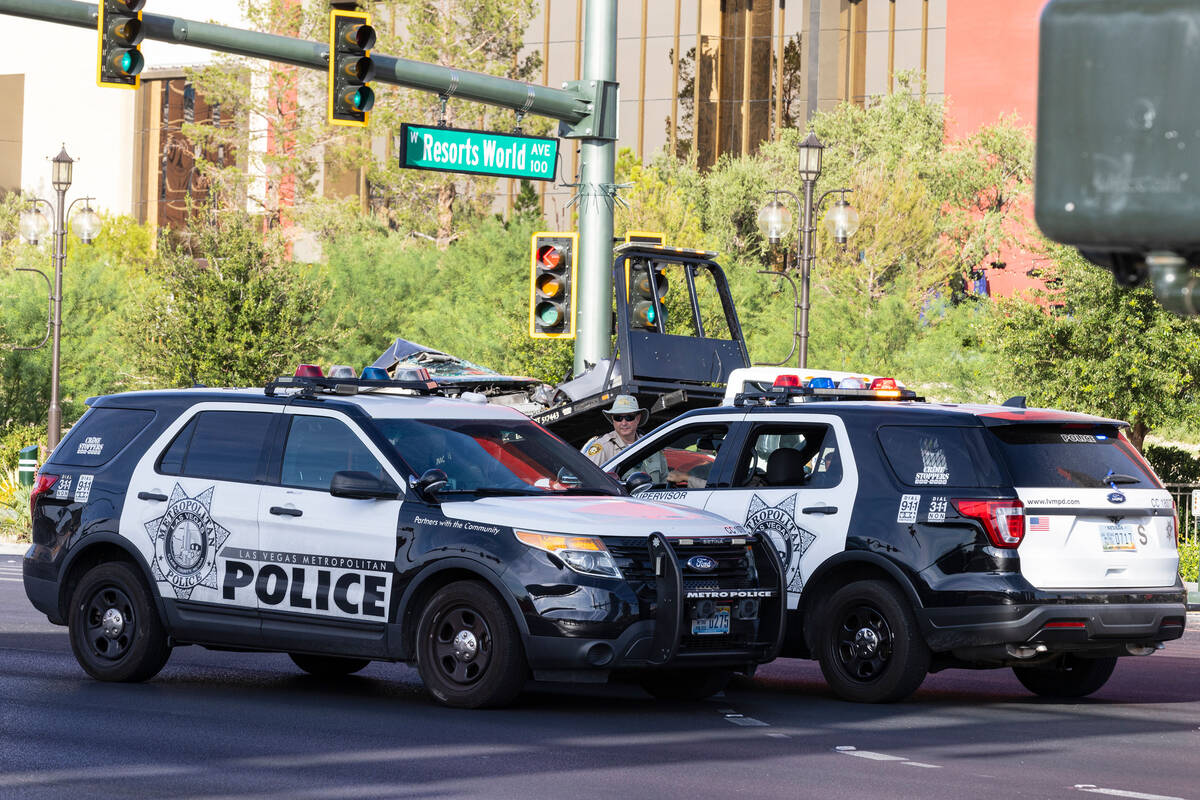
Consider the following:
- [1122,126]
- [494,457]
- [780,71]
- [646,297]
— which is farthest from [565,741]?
[780,71]

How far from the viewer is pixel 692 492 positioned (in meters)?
12.1

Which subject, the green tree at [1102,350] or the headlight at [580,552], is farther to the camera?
the green tree at [1102,350]

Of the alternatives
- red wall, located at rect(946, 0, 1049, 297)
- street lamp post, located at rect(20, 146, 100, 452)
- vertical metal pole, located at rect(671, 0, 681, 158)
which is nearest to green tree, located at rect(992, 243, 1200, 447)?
street lamp post, located at rect(20, 146, 100, 452)

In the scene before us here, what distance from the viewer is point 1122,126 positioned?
2.40m

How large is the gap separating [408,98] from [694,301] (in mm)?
39046

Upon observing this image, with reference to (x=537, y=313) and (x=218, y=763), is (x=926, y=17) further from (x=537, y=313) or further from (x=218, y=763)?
(x=218, y=763)

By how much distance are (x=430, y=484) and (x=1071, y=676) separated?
4317 mm

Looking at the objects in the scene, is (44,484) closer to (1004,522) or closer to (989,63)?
(1004,522)

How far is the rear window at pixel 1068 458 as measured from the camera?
34.9 feet

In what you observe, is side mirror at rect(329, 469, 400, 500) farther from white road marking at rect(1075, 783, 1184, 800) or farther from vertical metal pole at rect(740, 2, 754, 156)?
vertical metal pole at rect(740, 2, 754, 156)

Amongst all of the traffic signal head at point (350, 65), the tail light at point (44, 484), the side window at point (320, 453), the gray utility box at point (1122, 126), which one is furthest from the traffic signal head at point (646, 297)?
the gray utility box at point (1122, 126)

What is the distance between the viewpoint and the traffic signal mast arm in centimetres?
1680

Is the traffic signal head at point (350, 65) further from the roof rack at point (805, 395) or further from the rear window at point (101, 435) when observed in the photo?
the roof rack at point (805, 395)

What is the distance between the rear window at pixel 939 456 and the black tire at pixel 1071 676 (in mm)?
1627
